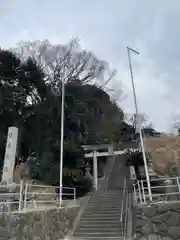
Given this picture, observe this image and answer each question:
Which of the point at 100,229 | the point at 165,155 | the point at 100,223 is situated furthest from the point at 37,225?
the point at 165,155

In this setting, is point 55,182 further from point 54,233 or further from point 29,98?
point 29,98

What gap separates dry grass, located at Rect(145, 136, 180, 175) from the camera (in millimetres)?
14227

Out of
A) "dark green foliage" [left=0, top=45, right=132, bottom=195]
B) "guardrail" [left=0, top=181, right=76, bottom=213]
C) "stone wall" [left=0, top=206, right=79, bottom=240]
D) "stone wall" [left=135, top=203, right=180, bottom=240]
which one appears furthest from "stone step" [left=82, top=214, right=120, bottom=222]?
"dark green foliage" [left=0, top=45, right=132, bottom=195]

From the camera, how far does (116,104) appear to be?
31.4 m

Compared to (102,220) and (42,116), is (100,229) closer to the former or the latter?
(102,220)

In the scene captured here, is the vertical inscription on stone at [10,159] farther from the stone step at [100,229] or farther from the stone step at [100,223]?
the stone step at [100,223]

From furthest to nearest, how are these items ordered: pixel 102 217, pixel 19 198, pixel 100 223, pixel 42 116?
pixel 42 116 < pixel 102 217 < pixel 100 223 < pixel 19 198

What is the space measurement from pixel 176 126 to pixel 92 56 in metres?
11.2

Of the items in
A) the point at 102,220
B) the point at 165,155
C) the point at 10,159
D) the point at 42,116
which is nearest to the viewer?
the point at 10,159

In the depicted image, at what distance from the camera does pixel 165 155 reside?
14.7 m

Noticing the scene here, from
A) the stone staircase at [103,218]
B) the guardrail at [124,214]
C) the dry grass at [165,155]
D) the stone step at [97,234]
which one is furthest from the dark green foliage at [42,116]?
the stone step at [97,234]

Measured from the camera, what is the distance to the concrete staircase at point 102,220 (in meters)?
10.9

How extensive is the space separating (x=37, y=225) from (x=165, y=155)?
321 inches

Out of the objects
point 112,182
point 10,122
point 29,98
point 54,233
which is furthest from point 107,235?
point 29,98
